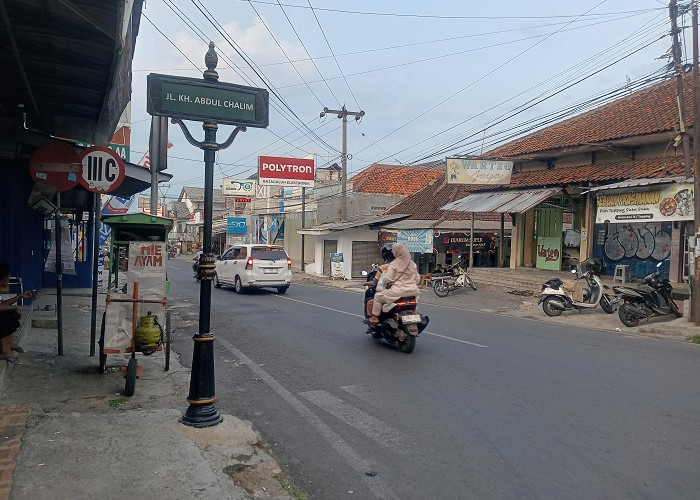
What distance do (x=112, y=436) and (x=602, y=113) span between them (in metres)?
22.3

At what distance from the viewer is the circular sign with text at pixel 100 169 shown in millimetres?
7641

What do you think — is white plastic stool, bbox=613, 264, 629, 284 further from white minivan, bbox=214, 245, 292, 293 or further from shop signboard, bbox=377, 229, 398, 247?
shop signboard, bbox=377, 229, 398, 247

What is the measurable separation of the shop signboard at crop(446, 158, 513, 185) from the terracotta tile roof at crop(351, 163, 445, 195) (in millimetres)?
18223

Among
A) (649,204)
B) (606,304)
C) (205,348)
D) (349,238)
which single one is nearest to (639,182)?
(649,204)

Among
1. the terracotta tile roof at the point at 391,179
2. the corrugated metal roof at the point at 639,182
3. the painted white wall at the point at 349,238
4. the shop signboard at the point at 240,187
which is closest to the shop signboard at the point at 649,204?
the corrugated metal roof at the point at 639,182

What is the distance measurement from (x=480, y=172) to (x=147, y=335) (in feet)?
55.1

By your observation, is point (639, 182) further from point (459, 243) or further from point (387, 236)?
point (387, 236)

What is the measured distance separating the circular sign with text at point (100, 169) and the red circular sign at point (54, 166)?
518 mm

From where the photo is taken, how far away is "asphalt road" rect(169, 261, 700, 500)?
4.71 m

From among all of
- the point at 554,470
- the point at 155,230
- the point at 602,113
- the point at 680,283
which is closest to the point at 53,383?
the point at 155,230

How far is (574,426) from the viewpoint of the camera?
Result: 596 centimetres

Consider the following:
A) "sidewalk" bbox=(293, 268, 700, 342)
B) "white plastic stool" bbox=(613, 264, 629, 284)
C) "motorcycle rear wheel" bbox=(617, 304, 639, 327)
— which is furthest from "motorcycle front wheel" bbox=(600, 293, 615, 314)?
"white plastic stool" bbox=(613, 264, 629, 284)

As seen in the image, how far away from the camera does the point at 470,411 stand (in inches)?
255

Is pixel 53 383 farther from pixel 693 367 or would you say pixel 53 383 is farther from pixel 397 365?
pixel 693 367
